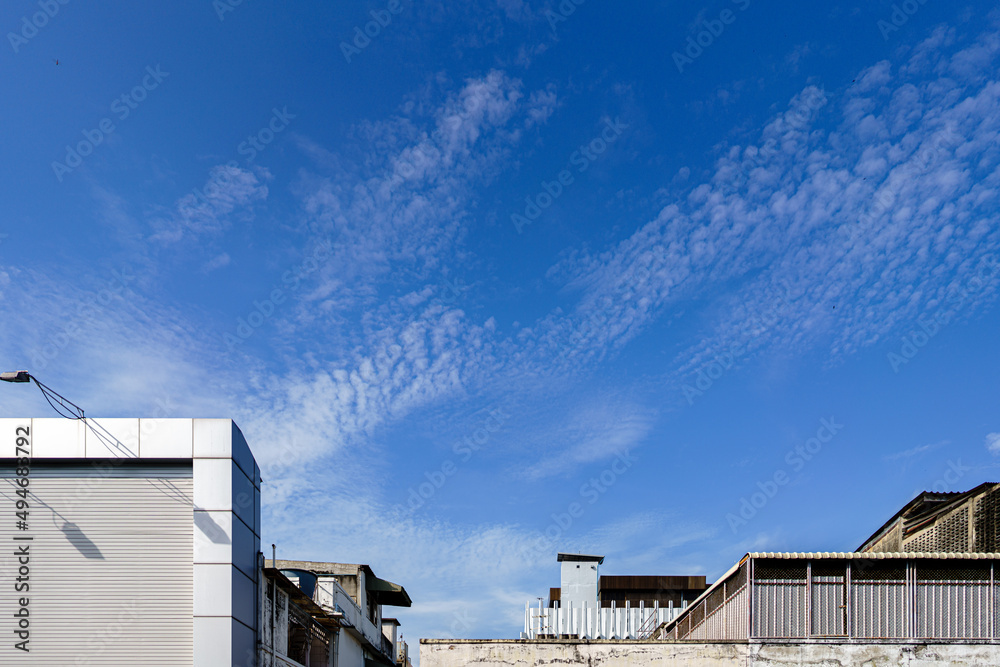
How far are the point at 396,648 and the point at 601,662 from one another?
1356 inches

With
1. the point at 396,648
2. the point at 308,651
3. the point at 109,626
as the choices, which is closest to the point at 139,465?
the point at 109,626

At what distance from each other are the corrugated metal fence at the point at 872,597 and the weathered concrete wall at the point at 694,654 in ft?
0.88

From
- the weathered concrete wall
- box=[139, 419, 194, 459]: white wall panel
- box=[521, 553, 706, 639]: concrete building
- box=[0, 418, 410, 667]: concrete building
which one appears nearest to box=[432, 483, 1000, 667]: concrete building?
the weathered concrete wall

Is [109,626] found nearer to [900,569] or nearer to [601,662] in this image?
[601,662]

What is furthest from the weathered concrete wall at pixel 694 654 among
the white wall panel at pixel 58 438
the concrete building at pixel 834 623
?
the white wall panel at pixel 58 438

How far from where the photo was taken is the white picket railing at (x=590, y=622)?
28.2m

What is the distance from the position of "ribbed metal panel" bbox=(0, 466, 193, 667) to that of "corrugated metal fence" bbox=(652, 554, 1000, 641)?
40.9 ft

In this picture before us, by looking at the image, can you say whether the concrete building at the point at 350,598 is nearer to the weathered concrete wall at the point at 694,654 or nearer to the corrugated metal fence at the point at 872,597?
the weathered concrete wall at the point at 694,654

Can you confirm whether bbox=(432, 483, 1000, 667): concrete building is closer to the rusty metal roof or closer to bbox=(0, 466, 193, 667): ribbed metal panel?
the rusty metal roof

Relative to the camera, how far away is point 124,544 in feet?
55.0

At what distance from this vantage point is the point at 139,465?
17.1 metres

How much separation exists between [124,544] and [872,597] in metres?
16.3

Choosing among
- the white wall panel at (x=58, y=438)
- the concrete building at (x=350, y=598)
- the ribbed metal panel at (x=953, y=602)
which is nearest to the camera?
the white wall panel at (x=58, y=438)

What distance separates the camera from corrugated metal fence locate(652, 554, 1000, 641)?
17.5 metres
